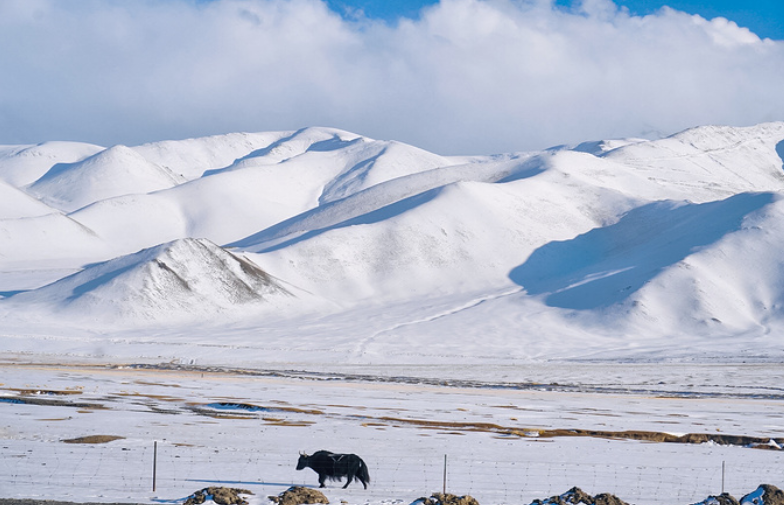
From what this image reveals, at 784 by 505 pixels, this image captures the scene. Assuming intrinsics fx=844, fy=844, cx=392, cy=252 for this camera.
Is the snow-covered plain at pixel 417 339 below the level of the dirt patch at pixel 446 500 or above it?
above

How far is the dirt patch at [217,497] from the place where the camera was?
17297mm

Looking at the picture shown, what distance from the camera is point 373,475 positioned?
22422 millimetres

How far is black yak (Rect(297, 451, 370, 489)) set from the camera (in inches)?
782

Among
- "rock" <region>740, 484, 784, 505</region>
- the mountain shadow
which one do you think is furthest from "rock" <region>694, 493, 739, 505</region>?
the mountain shadow

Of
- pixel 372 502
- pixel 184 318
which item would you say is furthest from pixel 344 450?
pixel 184 318

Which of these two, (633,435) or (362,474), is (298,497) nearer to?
(362,474)

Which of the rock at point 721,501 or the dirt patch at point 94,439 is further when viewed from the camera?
the dirt patch at point 94,439

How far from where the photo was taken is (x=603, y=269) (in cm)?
12406

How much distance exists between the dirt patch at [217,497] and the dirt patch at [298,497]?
74cm

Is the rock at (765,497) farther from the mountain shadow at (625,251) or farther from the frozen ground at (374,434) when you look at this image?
the mountain shadow at (625,251)

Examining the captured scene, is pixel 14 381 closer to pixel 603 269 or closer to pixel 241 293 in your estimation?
pixel 241 293

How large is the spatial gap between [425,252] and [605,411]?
9215 centimetres

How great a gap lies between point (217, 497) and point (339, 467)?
3574 mm

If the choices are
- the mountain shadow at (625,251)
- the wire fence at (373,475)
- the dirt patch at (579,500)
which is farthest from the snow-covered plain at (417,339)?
the dirt patch at (579,500)
